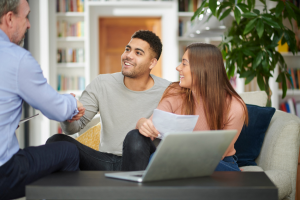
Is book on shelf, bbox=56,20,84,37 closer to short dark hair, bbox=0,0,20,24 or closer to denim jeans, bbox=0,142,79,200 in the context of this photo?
short dark hair, bbox=0,0,20,24

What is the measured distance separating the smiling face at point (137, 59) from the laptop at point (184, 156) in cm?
96

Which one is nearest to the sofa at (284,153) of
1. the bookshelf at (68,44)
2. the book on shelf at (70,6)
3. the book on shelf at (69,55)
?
the bookshelf at (68,44)

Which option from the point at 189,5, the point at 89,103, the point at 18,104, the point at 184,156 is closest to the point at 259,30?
the point at 89,103

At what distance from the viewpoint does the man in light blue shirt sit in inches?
39.6

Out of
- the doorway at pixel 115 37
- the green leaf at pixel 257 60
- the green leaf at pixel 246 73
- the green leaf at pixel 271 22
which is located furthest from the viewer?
the doorway at pixel 115 37

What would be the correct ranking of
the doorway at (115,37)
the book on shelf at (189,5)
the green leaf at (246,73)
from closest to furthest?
the green leaf at (246,73) → the book on shelf at (189,5) → the doorway at (115,37)

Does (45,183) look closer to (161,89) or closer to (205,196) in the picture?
(205,196)

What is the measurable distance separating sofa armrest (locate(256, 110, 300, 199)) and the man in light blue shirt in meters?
1.05

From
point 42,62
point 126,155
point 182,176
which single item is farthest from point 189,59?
point 42,62

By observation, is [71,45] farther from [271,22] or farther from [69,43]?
[271,22]

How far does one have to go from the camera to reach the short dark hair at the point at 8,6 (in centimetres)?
108

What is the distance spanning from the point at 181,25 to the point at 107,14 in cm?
111

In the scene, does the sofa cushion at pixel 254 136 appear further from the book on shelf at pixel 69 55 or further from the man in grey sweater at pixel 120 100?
the book on shelf at pixel 69 55

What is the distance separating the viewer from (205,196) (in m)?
0.80
